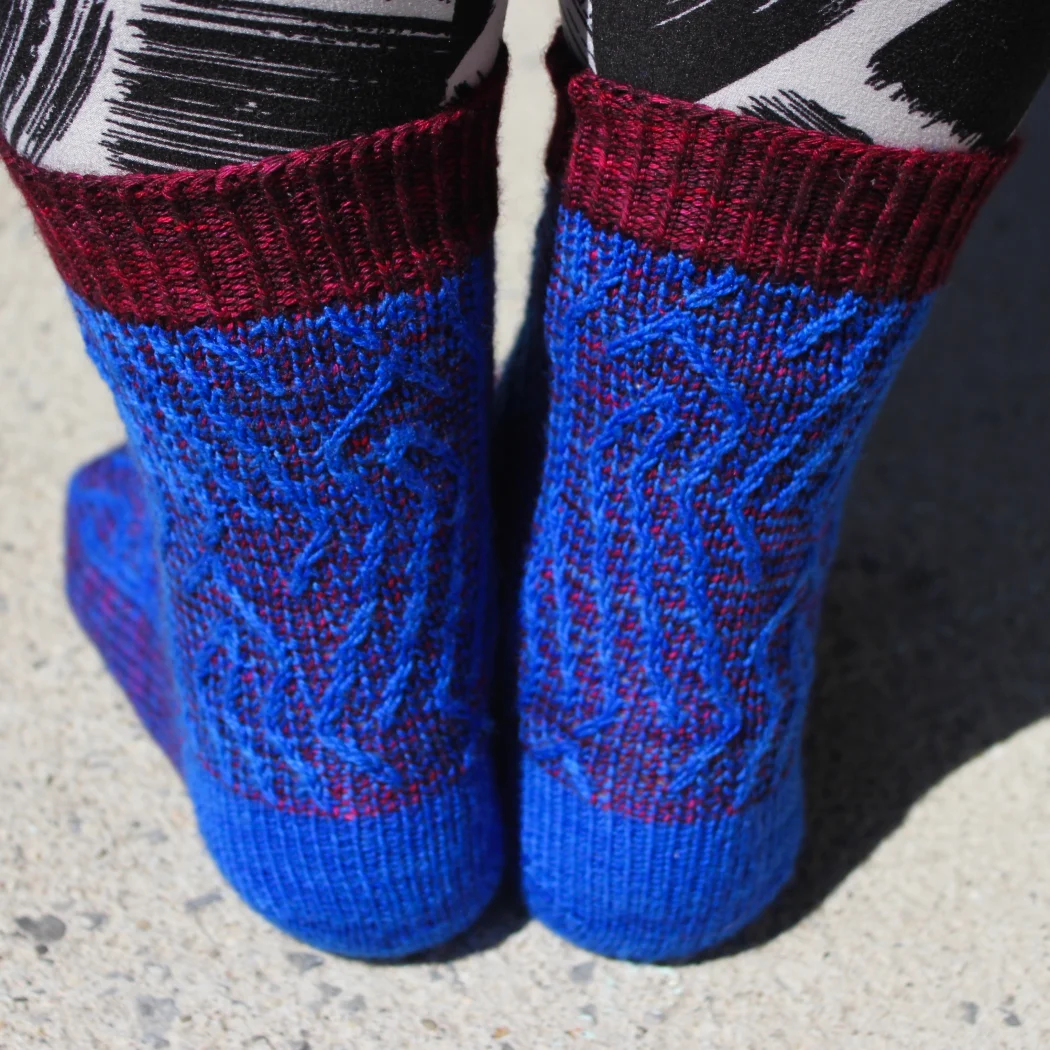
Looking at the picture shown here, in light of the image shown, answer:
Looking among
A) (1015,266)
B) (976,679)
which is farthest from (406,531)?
(1015,266)

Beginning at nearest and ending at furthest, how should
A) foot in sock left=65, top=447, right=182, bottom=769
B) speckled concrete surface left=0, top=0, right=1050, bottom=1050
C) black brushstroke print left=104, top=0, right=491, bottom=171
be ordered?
black brushstroke print left=104, top=0, right=491, bottom=171 → speckled concrete surface left=0, top=0, right=1050, bottom=1050 → foot in sock left=65, top=447, right=182, bottom=769

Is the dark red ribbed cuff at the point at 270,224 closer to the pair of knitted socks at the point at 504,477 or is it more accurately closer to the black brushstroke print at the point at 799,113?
the pair of knitted socks at the point at 504,477

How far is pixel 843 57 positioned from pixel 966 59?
5cm

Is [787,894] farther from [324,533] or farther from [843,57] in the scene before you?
[843,57]

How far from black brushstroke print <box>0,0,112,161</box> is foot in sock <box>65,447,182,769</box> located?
0.32 meters

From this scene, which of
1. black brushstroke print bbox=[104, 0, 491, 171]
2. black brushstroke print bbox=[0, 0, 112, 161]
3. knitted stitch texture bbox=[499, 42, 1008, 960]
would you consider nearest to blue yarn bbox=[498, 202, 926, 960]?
knitted stitch texture bbox=[499, 42, 1008, 960]

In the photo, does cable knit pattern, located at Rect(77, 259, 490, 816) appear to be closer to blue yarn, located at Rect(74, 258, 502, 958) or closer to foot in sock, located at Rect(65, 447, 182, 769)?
blue yarn, located at Rect(74, 258, 502, 958)

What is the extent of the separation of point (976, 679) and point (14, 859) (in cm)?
71

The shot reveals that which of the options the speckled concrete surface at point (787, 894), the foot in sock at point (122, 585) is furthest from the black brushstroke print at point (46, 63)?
the speckled concrete surface at point (787, 894)

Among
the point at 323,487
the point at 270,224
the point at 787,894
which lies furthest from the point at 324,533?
the point at 787,894

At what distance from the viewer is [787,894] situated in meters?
0.86

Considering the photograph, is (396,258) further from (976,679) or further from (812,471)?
(976,679)

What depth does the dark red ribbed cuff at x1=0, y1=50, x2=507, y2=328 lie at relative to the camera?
57cm

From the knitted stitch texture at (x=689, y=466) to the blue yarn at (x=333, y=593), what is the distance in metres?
0.05
